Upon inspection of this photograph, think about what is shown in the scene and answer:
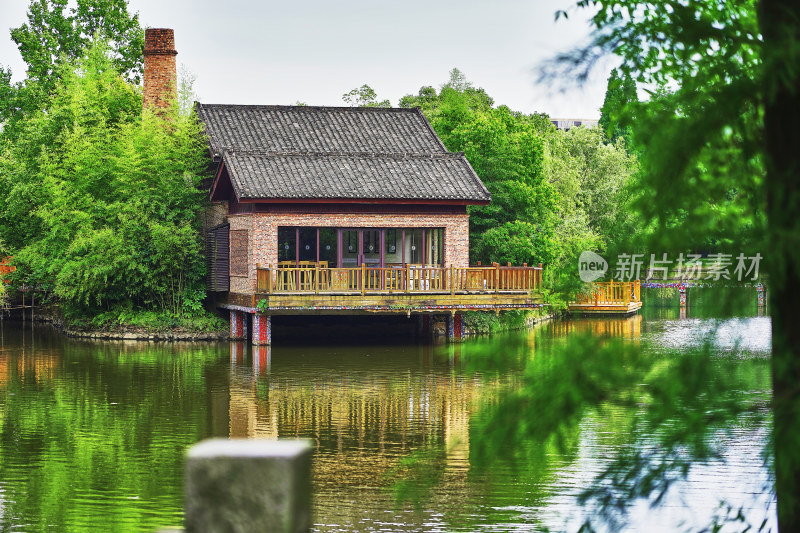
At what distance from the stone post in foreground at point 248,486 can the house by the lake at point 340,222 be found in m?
23.0

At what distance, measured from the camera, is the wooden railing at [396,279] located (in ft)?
84.7

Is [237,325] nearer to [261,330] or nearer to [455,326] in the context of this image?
[261,330]

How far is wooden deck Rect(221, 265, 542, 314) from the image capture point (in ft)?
84.2

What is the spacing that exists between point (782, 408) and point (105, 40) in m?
45.6

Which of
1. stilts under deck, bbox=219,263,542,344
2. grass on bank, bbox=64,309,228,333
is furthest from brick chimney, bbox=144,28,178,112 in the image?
stilts under deck, bbox=219,263,542,344

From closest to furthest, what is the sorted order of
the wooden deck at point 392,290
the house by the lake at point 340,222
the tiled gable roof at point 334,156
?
the wooden deck at point 392,290
the house by the lake at point 340,222
the tiled gable roof at point 334,156

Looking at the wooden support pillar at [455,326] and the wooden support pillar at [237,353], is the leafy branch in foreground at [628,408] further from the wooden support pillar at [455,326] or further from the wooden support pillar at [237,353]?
the wooden support pillar at [455,326]

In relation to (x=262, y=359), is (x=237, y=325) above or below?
above

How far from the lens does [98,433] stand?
1510 cm

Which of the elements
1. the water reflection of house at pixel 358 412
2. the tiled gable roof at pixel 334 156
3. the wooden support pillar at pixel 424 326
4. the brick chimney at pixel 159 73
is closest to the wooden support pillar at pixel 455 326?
the wooden support pillar at pixel 424 326

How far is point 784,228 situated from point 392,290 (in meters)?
23.5

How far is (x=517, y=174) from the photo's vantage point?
3303 cm

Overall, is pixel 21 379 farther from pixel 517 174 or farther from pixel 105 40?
pixel 105 40

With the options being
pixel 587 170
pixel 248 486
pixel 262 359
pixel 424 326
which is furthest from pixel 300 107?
pixel 248 486
